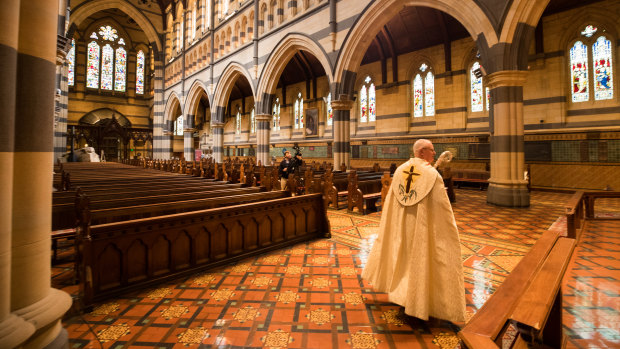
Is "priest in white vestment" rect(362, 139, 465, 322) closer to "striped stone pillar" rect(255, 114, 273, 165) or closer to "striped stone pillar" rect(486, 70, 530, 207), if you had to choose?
"striped stone pillar" rect(486, 70, 530, 207)

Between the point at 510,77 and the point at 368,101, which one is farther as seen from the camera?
the point at 368,101

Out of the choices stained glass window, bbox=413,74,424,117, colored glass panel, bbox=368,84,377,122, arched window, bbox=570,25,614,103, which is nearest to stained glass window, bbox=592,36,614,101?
arched window, bbox=570,25,614,103

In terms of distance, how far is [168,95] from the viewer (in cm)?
2509

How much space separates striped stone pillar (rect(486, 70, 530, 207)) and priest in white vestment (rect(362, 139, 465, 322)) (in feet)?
20.1

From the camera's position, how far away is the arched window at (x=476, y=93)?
11.8 meters

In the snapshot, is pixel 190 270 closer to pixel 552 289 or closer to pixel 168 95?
pixel 552 289

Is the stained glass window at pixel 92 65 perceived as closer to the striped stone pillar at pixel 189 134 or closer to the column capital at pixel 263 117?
the striped stone pillar at pixel 189 134

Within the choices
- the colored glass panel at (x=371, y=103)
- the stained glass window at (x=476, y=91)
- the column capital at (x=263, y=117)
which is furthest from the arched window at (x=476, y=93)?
the column capital at (x=263, y=117)

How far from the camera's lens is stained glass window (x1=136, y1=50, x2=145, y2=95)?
90.7ft

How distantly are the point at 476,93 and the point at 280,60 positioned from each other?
9188 millimetres

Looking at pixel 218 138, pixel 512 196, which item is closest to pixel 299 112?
pixel 218 138

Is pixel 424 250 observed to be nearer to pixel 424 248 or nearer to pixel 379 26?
pixel 424 248

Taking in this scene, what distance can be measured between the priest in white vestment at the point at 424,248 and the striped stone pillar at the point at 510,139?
6129 mm

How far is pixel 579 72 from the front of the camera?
9.70 meters
